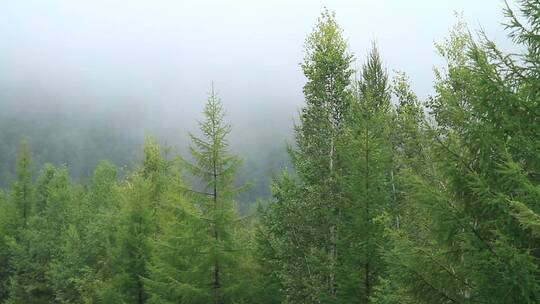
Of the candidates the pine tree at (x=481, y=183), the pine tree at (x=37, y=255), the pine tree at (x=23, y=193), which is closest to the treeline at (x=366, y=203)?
the pine tree at (x=481, y=183)

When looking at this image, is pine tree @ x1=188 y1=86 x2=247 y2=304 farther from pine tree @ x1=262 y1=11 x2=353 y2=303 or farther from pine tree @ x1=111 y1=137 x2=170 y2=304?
pine tree @ x1=111 y1=137 x2=170 y2=304

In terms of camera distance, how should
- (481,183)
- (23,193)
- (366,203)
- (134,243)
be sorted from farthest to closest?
1. (23,193)
2. (134,243)
3. (366,203)
4. (481,183)

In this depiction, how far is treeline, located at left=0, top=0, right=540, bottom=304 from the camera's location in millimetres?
7532

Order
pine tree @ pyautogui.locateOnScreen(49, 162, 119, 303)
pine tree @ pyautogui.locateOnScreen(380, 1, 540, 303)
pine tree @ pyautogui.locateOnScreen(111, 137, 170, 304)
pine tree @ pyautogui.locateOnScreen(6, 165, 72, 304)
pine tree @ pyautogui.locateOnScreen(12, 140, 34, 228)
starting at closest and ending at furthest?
pine tree @ pyautogui.locateOnScreen(380, 1, 540, 303) < pine tree @ pyautogui.locateOnScreen(111, 137, 170, 304) < pine tree @ pyautogui.locateOnScreen(49, 162, 119, 303) < pine tree @ pyautogui.locateOnScreen(6, 165, 72, 304) < pine tree @ pyautogui.locateOnScreen(12, 140, 34, 228)

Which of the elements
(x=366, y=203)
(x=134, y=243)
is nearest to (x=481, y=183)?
(x=366, y=203)

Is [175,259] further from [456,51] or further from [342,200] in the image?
[456,51]

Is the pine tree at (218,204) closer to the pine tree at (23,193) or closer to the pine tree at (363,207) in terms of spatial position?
the pine tree at (363,207)

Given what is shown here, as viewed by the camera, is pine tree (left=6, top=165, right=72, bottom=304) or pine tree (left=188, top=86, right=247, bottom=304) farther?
pine tree (left=6, top=165, right=72, bottom=304)

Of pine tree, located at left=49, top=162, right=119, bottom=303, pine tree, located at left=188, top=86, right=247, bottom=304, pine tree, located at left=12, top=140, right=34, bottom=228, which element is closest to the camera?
pine tree, located at left=188, top=86, right=247, bottom=304

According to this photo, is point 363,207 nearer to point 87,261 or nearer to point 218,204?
point 218,204

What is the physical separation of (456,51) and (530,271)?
32.7 feet

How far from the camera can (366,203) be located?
14.7m

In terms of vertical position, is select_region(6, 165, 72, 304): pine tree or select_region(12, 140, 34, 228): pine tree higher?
select_region(12, 140, 34, 228): pine tree

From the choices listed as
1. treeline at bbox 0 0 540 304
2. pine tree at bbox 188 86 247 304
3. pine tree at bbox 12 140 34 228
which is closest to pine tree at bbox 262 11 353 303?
treeline at bbox 0 0 540 304
